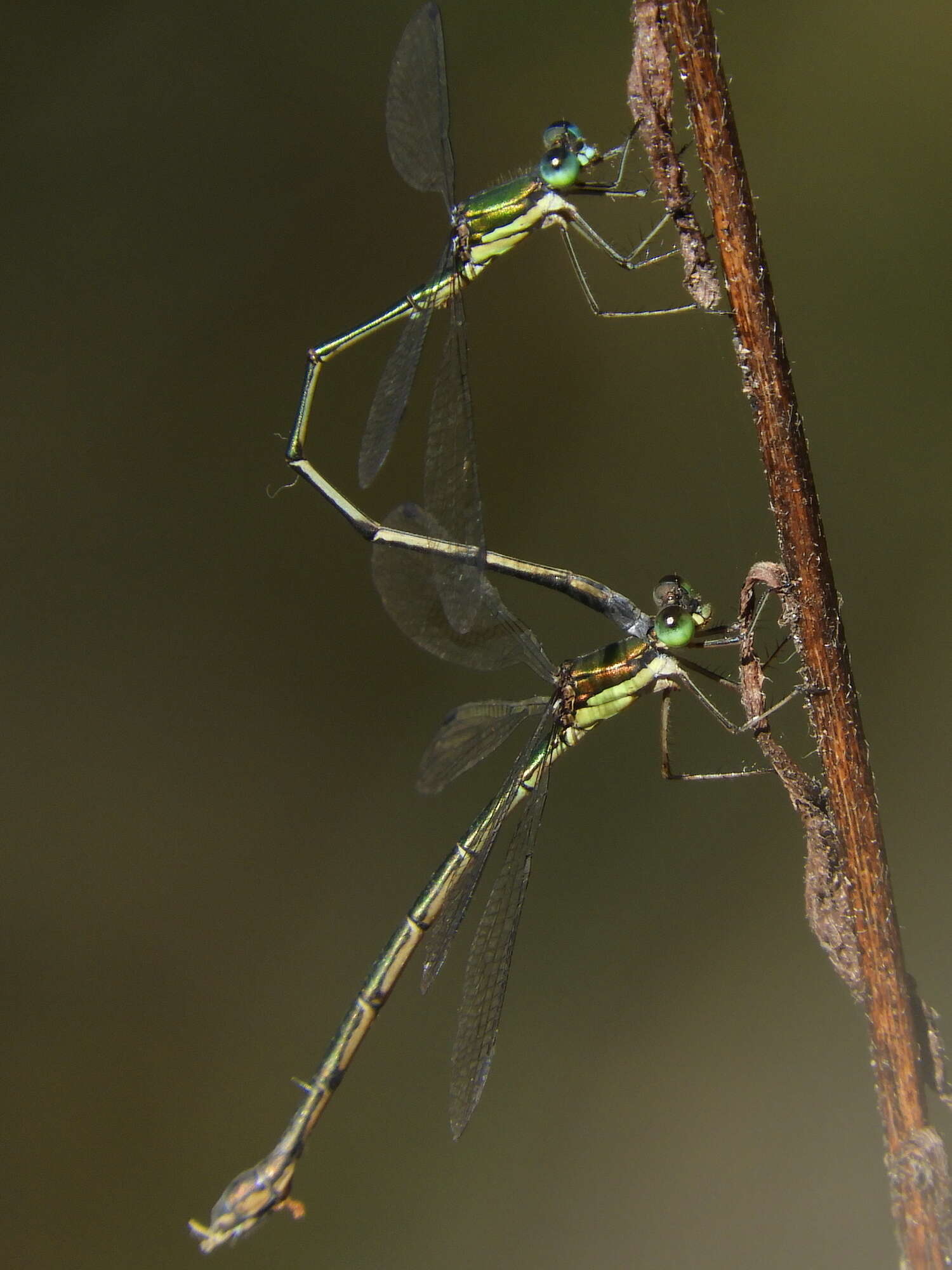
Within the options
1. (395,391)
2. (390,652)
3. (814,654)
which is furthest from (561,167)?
(390,652)

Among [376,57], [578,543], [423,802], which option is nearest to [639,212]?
[578,543]

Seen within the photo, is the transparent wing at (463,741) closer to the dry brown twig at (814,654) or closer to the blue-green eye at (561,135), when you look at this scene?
the dry brown twig at (814,654)

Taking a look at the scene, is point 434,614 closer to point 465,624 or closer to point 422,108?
point 465,624

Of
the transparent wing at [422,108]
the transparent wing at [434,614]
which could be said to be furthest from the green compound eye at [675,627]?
the transparent wing at [422,108]

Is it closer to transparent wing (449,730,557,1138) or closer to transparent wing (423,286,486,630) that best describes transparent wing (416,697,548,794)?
transparent wing (449,730,557,1138)

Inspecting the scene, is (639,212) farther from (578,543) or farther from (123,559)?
(123,559)

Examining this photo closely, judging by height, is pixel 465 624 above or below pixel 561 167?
below

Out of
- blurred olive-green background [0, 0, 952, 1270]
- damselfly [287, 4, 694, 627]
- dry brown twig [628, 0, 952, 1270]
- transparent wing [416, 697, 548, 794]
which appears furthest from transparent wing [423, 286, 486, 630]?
blurred olive-green background [0, 0, 952, 1270]
